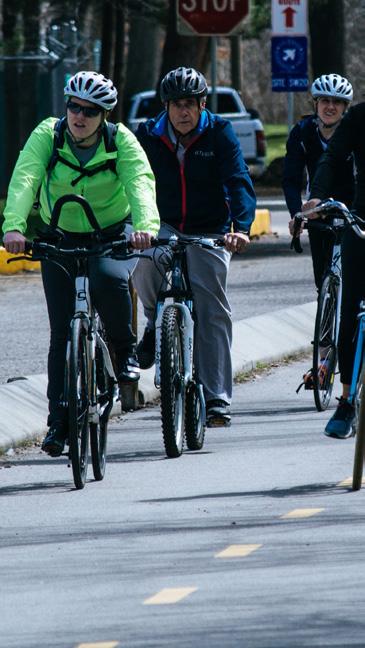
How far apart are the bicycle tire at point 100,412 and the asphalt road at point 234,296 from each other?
292cm

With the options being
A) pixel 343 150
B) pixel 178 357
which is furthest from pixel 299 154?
pixel 343 150

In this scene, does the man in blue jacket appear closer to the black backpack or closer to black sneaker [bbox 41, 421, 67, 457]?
the black backpack

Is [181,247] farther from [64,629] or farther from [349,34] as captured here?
[349,34]

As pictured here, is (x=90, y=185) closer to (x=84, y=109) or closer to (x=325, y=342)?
(x=84, y=109)

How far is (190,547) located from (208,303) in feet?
9.51

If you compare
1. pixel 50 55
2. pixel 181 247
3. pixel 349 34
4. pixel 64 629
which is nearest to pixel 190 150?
pixel 181 247

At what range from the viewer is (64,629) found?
5.67 meters

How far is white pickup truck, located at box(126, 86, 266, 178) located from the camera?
35438 mm

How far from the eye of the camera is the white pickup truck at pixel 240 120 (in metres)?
35.4

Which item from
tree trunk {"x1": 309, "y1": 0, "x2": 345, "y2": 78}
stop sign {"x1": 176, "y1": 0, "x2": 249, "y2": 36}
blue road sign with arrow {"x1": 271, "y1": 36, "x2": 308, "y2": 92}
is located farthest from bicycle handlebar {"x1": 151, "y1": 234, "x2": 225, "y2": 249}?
tree trunk {"x1": 309, "y1": 0, "x2": 345, "y2": 78}

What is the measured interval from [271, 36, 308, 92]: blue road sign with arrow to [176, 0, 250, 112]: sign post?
3.32 ft

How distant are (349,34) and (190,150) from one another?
1997 inches

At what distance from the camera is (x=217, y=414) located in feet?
31.9

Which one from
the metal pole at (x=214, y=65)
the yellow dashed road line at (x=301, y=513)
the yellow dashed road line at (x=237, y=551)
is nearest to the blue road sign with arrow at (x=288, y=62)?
the metal pole at (x=214, y=65)
